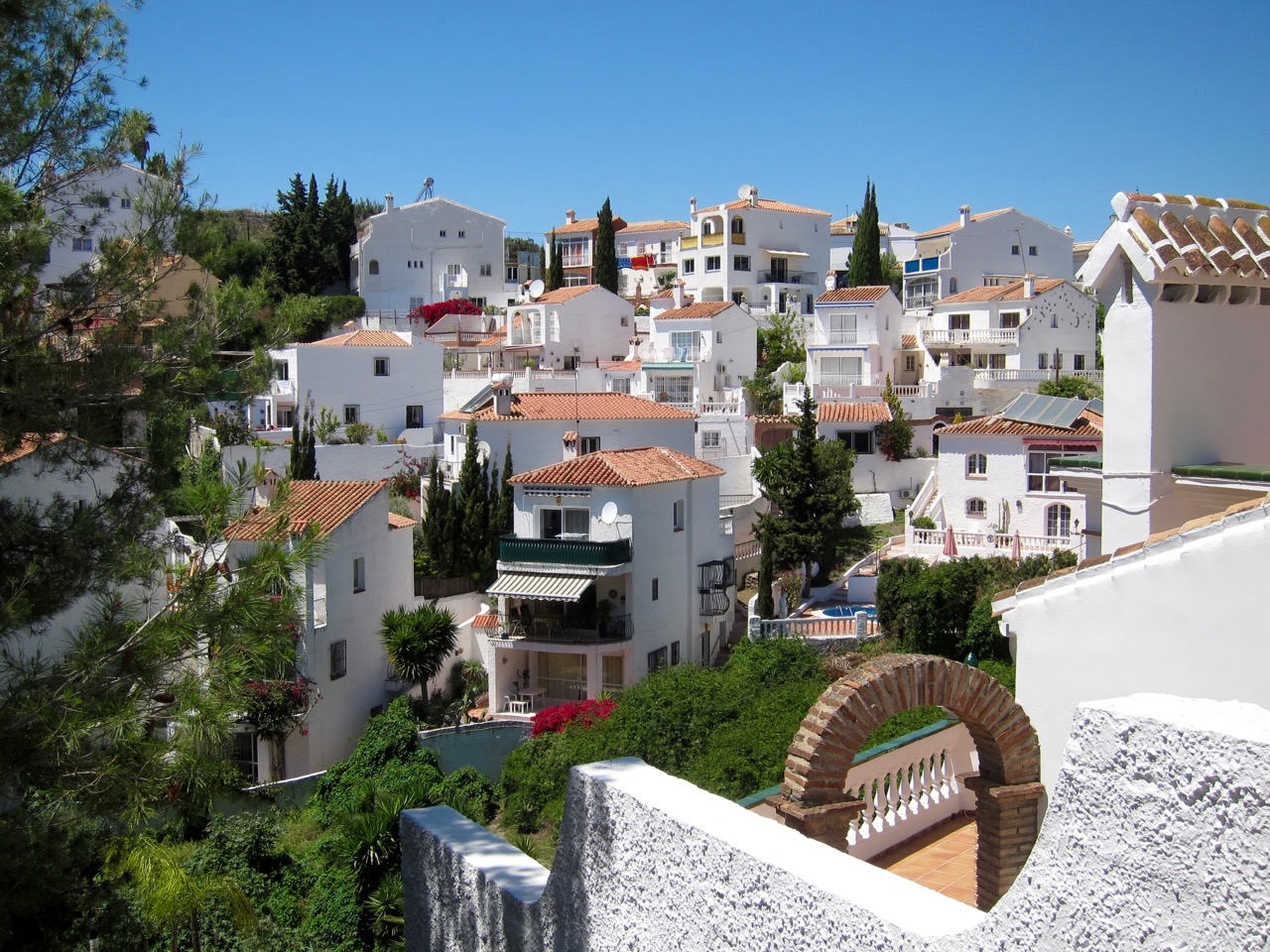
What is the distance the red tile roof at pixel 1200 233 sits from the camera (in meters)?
11.8

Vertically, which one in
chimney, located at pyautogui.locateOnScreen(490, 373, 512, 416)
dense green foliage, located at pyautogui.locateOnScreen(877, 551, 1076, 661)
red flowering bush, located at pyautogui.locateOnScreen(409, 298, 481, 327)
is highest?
red flowering bush, located at pyautogui.locateOnScreen(409, 298, 481, 327)

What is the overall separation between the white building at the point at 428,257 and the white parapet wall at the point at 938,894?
69.1m

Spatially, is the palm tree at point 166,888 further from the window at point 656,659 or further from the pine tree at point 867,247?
the pine tree at point 867,247

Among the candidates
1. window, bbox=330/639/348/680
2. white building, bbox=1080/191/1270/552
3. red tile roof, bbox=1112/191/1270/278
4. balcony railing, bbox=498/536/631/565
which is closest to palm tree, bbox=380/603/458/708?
window, bbox=330/639/348/680

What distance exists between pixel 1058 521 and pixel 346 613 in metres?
21.9

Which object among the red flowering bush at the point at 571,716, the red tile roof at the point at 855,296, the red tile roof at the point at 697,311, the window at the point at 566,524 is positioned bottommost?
the red flowering bush at the point at 571,716

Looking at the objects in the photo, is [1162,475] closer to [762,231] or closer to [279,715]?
[279,715]

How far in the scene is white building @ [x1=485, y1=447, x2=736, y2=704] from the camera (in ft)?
104

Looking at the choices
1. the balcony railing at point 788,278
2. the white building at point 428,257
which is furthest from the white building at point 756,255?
the white building at point 428,257

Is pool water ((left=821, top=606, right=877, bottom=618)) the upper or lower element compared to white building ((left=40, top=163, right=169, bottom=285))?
lower

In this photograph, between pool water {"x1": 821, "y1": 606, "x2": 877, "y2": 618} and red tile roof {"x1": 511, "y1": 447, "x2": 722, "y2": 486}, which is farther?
pool water {"x1": 821, "y1": 606, "x2": 877, "y2": 618}

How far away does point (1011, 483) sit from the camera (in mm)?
37156

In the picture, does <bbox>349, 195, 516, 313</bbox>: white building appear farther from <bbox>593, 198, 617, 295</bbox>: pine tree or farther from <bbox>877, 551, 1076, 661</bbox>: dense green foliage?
<bbox>877, 551, 1076, 661</bbox>: dense green foliage

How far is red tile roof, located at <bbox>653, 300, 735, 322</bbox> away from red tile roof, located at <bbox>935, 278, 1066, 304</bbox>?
10964mm
